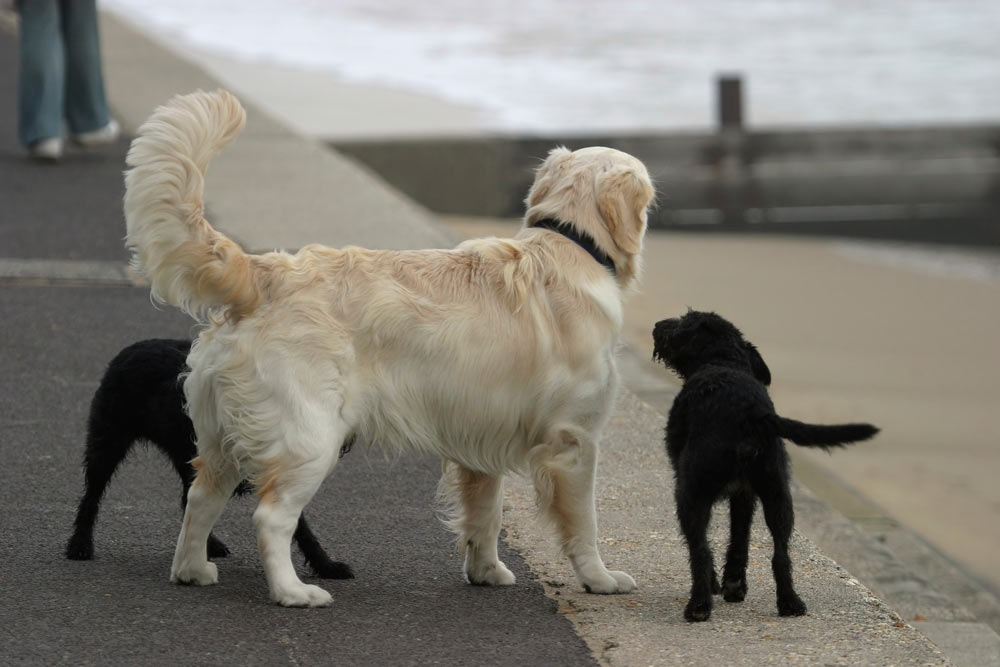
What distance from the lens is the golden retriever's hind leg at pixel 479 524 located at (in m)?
4.33

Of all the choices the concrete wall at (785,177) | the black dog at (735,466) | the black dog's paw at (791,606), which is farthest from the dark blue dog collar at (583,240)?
the concrete wall at (785,177)

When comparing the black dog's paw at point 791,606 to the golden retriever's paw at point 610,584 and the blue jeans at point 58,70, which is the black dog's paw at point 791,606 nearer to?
the golden retriever's paw at point 610,584

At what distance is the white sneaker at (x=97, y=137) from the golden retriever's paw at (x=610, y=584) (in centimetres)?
779

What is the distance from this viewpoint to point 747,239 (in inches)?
638

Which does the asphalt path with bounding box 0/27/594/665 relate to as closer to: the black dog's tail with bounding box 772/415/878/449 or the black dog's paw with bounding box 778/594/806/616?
the black dog's paw with bounding box 778/594/806/616

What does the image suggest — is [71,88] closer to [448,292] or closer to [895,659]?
[448,292]

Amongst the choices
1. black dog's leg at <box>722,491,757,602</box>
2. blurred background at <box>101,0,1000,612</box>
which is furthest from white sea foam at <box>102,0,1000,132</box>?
black dog's leg at <box>722,491,757,602</box>

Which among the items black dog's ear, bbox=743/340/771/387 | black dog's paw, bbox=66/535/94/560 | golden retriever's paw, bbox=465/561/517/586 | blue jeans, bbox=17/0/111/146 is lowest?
golden retriever's paw, bbox=465/561/517/586

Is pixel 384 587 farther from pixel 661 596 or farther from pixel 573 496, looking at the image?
pixel 661 596

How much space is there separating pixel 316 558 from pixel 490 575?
0.54m

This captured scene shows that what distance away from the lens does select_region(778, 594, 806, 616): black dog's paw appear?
4.05 m

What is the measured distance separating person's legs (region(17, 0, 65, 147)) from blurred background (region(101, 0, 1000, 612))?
4.67 metres

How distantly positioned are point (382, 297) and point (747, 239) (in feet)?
41.3

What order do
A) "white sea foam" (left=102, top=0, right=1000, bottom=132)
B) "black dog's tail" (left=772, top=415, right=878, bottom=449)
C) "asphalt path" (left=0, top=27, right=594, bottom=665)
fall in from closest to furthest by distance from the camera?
1. "asphalt path" (left=0, top=27, right=594, bottom=665)
2. "black dog's tail" (left=772, top=415, right=878, bottom=449)
3. "white sea foam" (left=102, top=0, right=1000, bottom=132)
